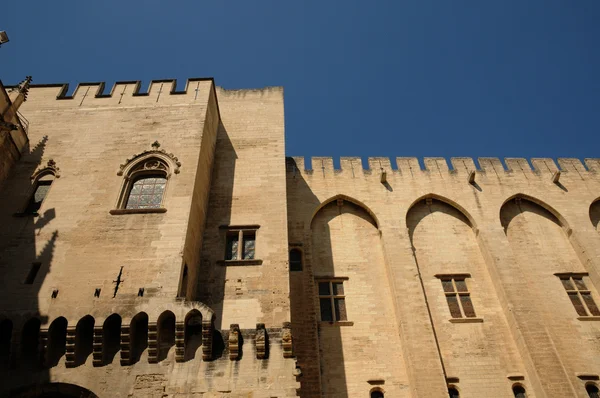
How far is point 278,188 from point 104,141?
4.84 meters

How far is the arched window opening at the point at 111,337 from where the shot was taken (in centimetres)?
777

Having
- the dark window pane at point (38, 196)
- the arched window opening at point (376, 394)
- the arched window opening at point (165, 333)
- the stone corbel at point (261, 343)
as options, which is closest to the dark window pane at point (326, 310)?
the arched window opening at point (376, 394)

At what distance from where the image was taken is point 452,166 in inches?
610

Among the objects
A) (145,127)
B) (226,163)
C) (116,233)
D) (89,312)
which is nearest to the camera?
(89,312)

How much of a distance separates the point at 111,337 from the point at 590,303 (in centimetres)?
1253

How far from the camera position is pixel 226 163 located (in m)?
13.3

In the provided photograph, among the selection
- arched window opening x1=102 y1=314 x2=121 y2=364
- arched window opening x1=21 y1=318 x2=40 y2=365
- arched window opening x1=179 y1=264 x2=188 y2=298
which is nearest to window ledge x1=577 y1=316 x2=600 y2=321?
arched window opening x1=179 y1=264 x2=188 y2=298

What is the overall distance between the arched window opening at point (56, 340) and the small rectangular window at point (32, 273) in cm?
126

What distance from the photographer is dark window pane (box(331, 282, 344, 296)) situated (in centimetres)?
1217

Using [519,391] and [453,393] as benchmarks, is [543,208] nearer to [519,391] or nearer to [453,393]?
[519,391]

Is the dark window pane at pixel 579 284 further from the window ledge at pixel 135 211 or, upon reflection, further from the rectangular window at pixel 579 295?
the window ledge at pixel 135 211

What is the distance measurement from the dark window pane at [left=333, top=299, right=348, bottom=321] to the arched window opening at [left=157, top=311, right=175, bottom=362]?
498cm

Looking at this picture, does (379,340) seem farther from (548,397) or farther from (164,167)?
(164,167)

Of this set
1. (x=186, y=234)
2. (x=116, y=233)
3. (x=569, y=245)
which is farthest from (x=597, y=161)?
(x=116, y=233)
